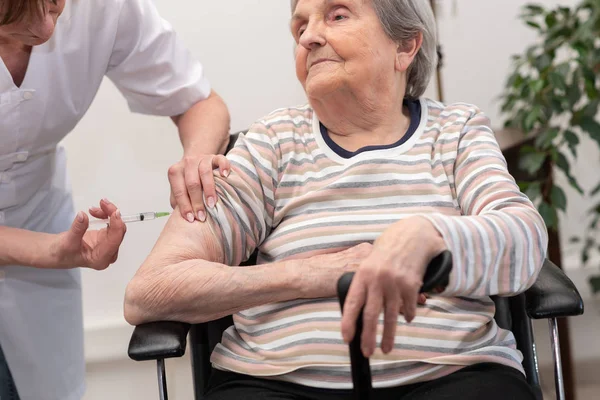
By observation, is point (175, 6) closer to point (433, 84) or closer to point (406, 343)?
point (433, 84)

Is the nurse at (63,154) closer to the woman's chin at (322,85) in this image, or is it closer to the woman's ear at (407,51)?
the woman's chin at (322,85)

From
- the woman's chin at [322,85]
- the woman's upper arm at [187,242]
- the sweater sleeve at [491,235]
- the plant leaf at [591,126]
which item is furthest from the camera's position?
the plant leaf at [591,126]

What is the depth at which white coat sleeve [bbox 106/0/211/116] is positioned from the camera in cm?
172

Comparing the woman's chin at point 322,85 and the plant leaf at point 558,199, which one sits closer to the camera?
the woman's chin at point 322,85

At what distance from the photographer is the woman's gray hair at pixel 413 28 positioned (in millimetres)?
1538

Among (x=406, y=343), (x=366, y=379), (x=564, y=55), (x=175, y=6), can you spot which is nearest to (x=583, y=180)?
(x=564, y=55)

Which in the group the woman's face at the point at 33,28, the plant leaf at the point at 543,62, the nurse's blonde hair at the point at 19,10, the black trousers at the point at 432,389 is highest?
the nurse's blonde hair at the point at 19,10

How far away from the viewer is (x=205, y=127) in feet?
5.60

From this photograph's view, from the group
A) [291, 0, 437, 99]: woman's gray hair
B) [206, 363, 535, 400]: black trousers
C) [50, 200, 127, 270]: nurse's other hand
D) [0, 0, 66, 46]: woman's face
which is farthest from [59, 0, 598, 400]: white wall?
[206, 363, 535, 400]: black trousers

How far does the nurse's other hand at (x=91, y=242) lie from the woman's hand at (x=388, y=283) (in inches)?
22.8

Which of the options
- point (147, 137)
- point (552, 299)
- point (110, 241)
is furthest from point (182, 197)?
point (147, 137)

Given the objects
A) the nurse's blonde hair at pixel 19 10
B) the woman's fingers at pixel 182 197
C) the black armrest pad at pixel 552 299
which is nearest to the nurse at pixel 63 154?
the woman's fingers at pixel 182 197

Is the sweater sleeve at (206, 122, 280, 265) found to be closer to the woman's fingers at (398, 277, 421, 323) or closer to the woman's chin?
the woman's chin

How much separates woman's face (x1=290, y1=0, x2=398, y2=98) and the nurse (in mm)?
267
